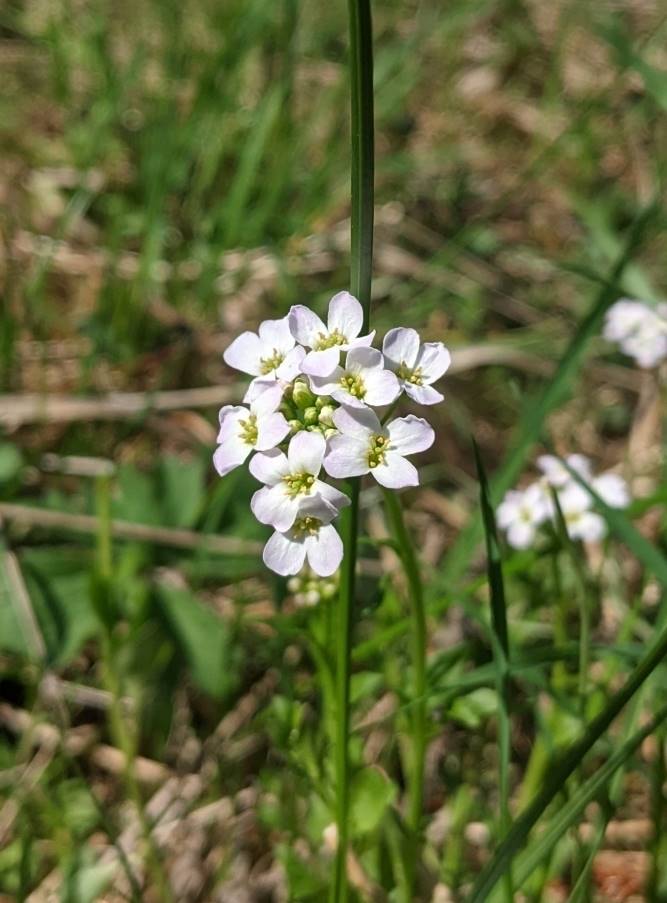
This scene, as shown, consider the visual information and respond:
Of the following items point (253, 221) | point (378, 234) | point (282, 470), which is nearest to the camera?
point (282, 470)

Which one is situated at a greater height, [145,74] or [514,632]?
[145,74]

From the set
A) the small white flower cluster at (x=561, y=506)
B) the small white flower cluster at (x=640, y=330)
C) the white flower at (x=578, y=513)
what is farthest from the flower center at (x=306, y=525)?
the small white flower cluster at (x=640, y=330)

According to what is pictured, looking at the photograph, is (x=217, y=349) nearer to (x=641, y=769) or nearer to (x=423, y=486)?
(x=423, y=486)

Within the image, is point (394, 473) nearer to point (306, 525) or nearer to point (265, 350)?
point (306, 525)

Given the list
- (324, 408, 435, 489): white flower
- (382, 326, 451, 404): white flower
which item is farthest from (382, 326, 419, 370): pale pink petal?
(324, 408, 435, 489): white flower

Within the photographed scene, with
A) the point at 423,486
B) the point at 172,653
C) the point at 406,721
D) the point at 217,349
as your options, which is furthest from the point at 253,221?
the point at 406,721

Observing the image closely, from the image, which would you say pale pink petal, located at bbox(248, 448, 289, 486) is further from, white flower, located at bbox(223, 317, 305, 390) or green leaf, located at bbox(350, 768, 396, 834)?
green leaf, located at bbox(350, 768, 396, 834)
